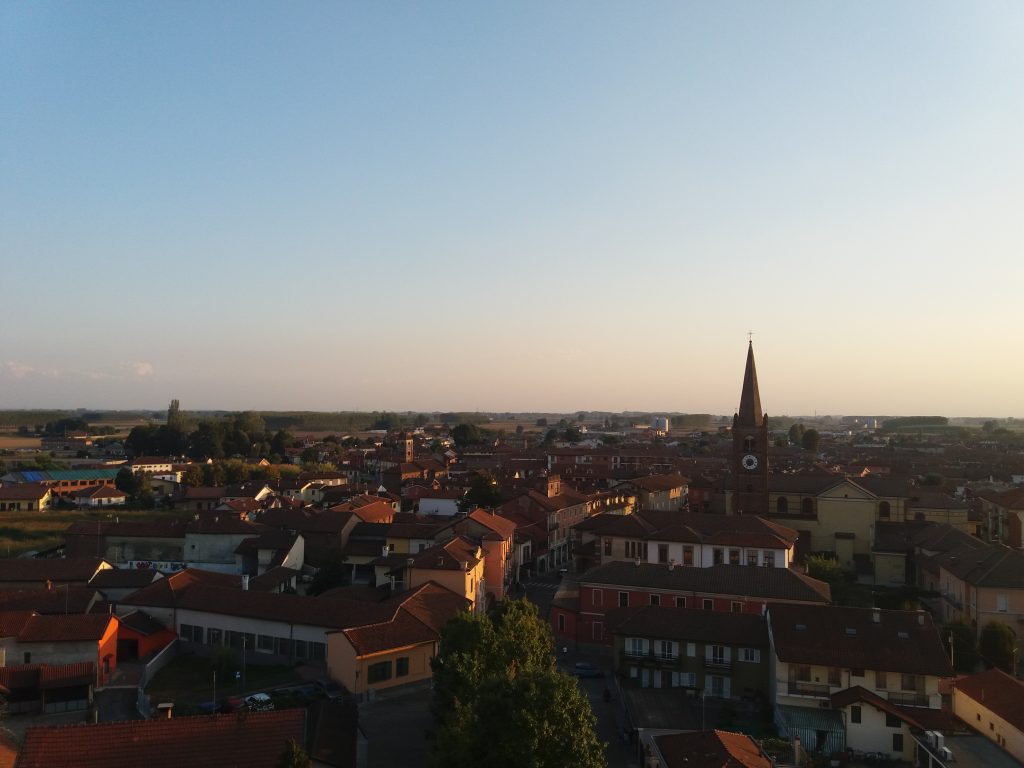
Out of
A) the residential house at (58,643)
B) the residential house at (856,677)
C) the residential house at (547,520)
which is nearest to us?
the residential house at (856,677)

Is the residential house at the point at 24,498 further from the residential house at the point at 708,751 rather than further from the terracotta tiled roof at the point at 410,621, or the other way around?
the residential house at the point at 708,751

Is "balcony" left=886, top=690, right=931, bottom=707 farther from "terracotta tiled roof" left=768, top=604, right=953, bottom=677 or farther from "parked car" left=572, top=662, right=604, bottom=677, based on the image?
"parked car" left=572, top=662, right=604, bottom=677

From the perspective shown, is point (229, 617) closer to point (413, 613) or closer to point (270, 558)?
point (413, 613)

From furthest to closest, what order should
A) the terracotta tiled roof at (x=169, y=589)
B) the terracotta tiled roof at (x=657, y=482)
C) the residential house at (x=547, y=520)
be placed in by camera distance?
the terracotta tiled roof at (x=657, y=482) < the residential house at (x=547, y=520) < the terracotta tiled roof at (x=169, y=589)

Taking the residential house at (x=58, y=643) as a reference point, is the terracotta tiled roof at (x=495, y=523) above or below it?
above

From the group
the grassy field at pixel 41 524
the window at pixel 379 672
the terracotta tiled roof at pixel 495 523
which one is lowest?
the grassy field at pixel 41 524

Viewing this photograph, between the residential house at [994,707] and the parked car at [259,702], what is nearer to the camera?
the residential house at [994,707]

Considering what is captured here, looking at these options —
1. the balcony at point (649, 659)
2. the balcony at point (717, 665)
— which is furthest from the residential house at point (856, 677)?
the balcony at point (649, 659)
